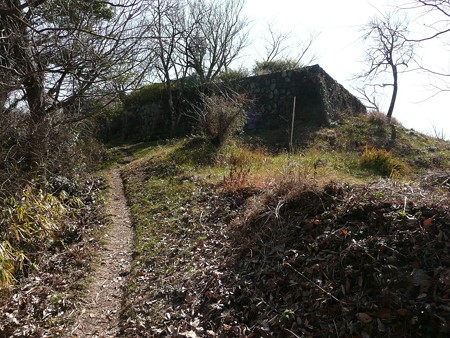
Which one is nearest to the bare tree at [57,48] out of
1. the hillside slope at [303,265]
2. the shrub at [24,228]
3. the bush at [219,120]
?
the shrub at [24,228]

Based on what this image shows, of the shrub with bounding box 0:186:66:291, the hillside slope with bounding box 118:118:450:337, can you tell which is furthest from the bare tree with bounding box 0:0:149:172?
the hillside slope with bounding box 118:118:450:337

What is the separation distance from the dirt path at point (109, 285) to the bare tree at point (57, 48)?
235 centimetres

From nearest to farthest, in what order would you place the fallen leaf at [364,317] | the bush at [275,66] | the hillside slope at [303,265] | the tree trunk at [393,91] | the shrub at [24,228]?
the fallen leaf at [364,317]
the hillside slope at [303,265]
the shrub at [24,228]
the tree trunk at [393,91]
the bush at [275,66]

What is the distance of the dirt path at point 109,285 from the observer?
13.3ft

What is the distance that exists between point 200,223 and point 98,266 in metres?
1.88

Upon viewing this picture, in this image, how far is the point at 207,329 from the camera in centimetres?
361

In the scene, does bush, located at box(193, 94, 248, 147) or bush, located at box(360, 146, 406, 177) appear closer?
bush, located at box(360, 146, 406, 177)

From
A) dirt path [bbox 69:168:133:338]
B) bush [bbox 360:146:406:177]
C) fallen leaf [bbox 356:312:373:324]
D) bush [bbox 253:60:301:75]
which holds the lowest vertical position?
dirt path [bbox 69:168:133:338]

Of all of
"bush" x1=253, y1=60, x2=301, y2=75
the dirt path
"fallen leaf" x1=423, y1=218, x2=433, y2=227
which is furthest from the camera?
"bush" x1=253, y1=60, x2=301, y2=75

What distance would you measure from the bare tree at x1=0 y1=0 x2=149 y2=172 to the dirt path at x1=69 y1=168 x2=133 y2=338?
2345 mm

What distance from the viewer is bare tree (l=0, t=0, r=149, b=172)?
211 inches

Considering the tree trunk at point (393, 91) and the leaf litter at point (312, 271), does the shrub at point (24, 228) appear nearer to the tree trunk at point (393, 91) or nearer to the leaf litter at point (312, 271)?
the leaf litter at point (312, 271)

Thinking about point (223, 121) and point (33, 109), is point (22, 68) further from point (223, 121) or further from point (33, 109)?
point (223, 121)

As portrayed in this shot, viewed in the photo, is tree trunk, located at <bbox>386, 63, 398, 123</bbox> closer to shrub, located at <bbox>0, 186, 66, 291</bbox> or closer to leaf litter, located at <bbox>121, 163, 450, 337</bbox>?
leaf litter, located at <bbox>121, 163, 450, 337</bbox>
